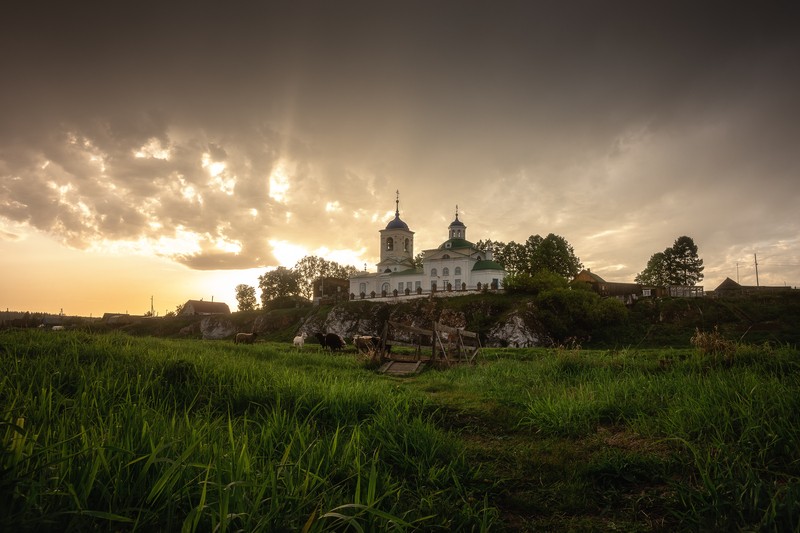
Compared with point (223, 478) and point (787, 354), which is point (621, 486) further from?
point (787, 354)

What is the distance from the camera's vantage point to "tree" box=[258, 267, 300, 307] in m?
99.6

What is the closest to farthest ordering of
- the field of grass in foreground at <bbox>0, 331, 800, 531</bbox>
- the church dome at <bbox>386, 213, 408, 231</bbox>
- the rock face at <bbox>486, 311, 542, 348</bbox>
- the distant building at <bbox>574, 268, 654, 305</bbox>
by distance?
the field of grass in foreground at <bbox>0, 331, 800, 531</bbox> < the rock face at <bbox>486, 311, 542, 348</bbox> < the distant building at <bbox>574, 268, 654, 305</bbox> < the church dome at <bbox>386, 213, 408, 231</bbox>

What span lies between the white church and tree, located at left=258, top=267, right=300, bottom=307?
2363 centimetres

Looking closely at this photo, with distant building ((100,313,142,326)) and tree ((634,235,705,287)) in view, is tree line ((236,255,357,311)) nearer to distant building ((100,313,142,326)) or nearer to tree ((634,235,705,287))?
distant building ((100,313,142,326))

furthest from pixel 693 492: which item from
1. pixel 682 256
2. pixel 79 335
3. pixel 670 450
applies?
pixel 682 256

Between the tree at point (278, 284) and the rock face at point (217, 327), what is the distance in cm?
3346

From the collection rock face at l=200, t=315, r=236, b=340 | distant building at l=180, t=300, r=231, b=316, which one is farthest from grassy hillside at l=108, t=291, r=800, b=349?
distant building at l=180, t=300, r=231, b=316

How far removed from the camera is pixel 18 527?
1.69 m

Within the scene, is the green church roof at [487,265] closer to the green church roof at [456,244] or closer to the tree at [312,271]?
the green church roof at [456,244]

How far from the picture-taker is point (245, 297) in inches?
4161

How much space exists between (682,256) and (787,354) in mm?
75737

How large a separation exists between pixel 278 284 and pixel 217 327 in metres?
35.9

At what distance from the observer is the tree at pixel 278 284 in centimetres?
9962

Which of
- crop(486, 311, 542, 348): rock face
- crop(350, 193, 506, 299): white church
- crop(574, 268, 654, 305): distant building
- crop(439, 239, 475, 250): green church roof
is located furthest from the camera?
crop(439, 239, 475, 250): green church roof
